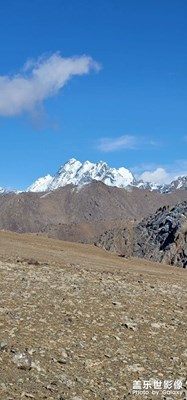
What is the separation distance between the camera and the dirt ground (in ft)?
34.0

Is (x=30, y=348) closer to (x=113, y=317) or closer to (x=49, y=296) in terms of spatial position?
(x=113, y=317)

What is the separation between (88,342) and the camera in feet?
41.0

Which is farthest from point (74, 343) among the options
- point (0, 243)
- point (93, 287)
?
point (0, 243)

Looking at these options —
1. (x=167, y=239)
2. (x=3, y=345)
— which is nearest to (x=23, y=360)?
(x=3, y=345)

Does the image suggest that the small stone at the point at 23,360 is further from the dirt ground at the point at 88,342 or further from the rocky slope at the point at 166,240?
the rocky slope at the point at 166,240

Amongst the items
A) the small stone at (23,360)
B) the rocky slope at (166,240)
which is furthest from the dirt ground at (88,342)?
the rocky slope at (166,240)

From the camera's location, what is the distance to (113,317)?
14703 millimetres

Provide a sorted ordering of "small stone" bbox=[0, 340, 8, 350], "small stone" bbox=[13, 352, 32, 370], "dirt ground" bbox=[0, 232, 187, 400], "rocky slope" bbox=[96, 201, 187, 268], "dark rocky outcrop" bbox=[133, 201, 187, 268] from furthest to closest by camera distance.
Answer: "rocky slope" bbox=[96, 201, 187, 268] < "dark rocky outcrop" bbox=[133, 201, 187, 268] < "small stone" bbox=[0, 340, 8, 350] < "small stone" bbox=[13, 352, 32, 370] < "dirt ground" bbox=[0, 232, 187, 400]

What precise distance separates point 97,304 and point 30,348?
4642 mm

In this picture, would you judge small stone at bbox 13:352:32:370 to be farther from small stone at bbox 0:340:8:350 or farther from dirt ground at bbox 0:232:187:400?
small stone at bbox 0:340:8:350

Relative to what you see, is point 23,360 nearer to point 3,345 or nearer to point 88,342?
point 3,345

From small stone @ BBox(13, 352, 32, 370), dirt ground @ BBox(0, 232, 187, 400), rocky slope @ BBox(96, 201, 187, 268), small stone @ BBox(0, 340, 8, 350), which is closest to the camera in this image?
dirt ground @ BBox(0, 232, 187, 400)

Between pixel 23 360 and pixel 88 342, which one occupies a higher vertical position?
pixel 88 342

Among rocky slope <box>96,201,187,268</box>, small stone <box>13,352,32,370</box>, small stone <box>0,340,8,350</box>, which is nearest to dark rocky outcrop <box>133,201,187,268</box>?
rocky slope <box>96,201,187,268</box>
